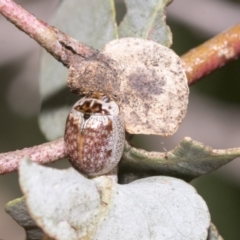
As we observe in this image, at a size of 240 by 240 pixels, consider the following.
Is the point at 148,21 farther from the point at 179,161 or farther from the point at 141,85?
the point at 179,161

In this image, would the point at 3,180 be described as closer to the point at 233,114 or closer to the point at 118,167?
the point at 233,114

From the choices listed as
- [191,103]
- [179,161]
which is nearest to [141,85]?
[179,161]

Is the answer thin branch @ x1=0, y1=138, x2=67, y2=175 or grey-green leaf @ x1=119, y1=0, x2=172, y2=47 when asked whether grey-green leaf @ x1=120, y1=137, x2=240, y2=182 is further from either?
grey-green leaf @ x1=119, y1=0, x2=172, y2=47

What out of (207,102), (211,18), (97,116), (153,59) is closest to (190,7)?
(211,18)

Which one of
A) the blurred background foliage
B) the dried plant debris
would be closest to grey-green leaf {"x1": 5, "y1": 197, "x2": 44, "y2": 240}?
the dried plant debris

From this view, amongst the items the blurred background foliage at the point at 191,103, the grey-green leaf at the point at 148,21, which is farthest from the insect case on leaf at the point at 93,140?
the blurred background foliage at the point at 191,103
